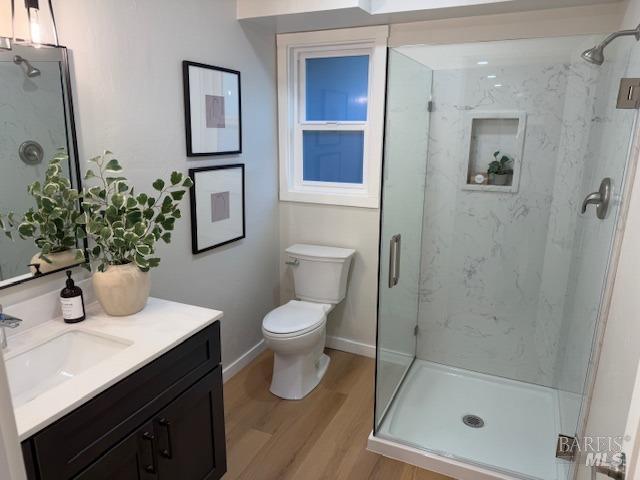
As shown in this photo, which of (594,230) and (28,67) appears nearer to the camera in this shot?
(28,67)

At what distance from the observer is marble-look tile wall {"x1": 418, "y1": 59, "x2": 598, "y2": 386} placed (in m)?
2.54

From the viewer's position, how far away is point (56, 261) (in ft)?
5.80

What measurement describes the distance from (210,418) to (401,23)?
2349 mm

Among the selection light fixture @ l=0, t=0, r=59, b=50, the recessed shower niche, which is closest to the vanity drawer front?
light fixture @ l=0, t=0, r=59, b=50

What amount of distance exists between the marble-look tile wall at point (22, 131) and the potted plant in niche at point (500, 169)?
2.20 meters

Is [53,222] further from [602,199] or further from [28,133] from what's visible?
[602,199]

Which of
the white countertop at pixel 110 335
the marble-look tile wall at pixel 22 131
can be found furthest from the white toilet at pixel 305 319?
the marble-look tile wall at pixel 22 131

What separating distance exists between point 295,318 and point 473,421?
1.12 metres

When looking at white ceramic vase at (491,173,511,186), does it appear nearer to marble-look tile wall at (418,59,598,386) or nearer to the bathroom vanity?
marble-look tile wall at (418,59,598,386)

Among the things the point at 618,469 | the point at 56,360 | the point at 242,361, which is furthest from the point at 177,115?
the point at 618,469

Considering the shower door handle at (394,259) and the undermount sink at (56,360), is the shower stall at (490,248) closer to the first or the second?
the shower door handle at (394,259)

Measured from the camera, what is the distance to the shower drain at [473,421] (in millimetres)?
2498

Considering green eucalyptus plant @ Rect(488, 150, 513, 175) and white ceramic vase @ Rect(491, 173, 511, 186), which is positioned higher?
green eucalyptus plant @ Rect(488, 150, 513, 175)

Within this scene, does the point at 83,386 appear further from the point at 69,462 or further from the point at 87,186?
the point at 87,186
